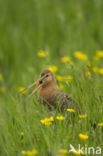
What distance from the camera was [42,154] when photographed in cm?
299

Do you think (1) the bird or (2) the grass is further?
(1) the bird

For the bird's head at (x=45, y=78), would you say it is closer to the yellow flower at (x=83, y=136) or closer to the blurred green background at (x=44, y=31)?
the yellow flower at (x=83, y=136)

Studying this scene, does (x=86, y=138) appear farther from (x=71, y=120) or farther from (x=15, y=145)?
(x=15, y=145)

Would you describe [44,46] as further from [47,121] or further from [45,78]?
[47,121]

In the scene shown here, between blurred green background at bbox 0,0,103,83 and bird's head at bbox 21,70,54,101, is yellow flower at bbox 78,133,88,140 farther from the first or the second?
blurred green background at bbox 0,0,103,83

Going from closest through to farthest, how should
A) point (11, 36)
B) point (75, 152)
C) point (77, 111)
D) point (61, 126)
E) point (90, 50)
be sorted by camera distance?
point (75, 152), point (61, 126), point (77, 111), point (90, 50), point (11, 36)

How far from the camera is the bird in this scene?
3779 millimetres

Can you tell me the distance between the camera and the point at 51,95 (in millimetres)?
4195

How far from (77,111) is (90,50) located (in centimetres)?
388

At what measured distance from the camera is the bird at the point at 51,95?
3779mm

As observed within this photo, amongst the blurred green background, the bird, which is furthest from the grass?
the bird

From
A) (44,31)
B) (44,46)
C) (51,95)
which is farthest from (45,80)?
(44,31)

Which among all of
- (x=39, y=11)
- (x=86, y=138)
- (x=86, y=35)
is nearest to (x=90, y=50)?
(x=86, y=35)

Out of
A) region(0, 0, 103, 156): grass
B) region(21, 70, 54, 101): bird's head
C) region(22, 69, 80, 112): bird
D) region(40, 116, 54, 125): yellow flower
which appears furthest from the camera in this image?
region(21, 70, 54, 101): bird's head
